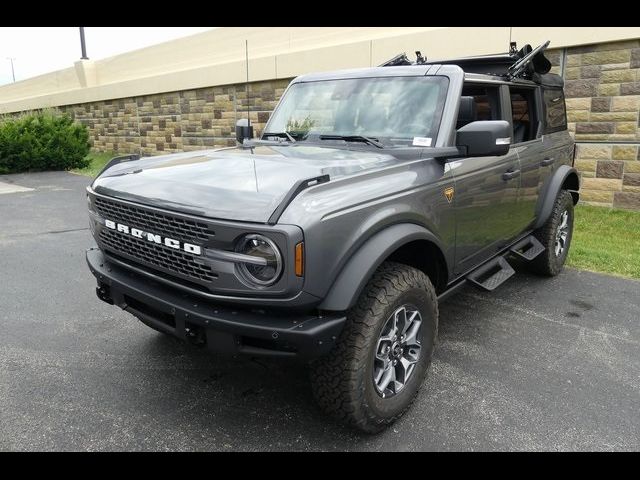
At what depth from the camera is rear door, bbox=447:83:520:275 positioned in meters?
3.29

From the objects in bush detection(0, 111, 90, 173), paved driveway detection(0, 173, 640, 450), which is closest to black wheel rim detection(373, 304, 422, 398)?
paved driveway detection(0, 173, 640, 450)

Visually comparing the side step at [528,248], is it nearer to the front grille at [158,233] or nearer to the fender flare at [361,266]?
the fender flare at [361,266]

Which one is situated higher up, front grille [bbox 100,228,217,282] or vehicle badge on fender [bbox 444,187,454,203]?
vehicle badge on fender [bbox 444,187,454,203]

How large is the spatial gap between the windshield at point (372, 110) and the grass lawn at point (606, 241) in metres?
3.24

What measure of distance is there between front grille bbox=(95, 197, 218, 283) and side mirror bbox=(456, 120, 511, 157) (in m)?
1.65

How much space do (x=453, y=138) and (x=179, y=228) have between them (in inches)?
71.2

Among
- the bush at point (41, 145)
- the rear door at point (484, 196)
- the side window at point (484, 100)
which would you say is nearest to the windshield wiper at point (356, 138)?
the rear door at point (484, 196)

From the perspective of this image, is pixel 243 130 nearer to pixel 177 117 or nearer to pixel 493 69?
pixel 493 69

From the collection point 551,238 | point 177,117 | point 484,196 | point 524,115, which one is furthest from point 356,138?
point 177,117

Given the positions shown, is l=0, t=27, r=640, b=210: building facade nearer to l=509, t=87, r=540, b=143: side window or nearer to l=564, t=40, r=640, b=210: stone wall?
l=564, t=40, r=640, b=210: stone wall

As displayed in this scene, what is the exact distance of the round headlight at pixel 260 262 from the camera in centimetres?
223

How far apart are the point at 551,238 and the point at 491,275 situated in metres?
1.43
